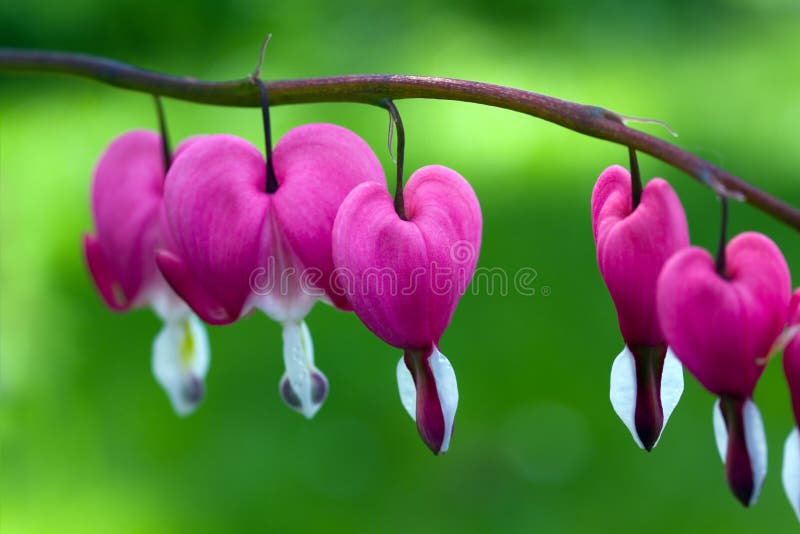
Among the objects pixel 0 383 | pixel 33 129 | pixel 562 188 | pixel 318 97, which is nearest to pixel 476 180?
pixel 562 188

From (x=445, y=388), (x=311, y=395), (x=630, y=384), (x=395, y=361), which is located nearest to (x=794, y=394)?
(x=630, y=384)

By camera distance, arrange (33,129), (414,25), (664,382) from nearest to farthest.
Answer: (664,382) < (33,129) < (414,25)

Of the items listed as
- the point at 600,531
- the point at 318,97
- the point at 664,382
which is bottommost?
the point at 600,531

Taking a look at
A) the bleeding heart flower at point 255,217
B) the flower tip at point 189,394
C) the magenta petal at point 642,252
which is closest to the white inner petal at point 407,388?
the bleeding heart flower at point 255,217

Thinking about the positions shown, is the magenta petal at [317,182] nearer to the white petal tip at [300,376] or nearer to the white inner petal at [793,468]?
the white petal tip at [300,376]

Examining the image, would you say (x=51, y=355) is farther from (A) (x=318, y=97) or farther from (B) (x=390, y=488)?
(A) (x=318, y=97)

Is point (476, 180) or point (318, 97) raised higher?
point (318, 97)

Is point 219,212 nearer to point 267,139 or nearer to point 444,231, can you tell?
point 267,139
